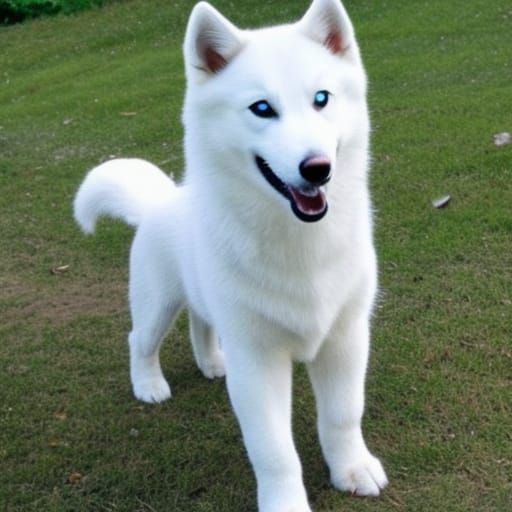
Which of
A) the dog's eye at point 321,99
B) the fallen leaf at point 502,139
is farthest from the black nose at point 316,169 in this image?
the fallen leaf at point 502,139

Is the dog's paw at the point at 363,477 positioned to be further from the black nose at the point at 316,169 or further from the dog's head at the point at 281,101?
the black nose at the point at 316,169

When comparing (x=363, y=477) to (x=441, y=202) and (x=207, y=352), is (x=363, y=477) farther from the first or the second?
(x=441, y=202)

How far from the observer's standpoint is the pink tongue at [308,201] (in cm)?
273

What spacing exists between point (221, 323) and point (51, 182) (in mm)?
5039

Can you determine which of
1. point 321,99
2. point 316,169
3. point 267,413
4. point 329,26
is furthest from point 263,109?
point 267,413

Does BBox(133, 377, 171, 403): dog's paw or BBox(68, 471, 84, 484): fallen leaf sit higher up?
BBox(68, 471, 84, 484): fallen leaf

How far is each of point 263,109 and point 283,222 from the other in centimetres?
41

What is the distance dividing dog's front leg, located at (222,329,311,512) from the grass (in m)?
0.25

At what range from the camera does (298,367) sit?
4293 millimetres

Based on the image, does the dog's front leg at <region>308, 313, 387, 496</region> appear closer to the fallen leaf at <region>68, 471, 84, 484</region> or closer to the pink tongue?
the pink tongue

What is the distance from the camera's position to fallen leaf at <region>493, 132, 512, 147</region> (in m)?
6.77

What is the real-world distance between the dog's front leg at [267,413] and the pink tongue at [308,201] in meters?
0.57

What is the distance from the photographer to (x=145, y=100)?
10484 mm

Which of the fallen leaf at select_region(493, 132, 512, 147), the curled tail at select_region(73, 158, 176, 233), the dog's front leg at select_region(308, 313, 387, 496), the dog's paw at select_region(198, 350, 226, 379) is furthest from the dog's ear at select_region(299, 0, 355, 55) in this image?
the fallen leaf at select_region(493, 132, 512, 147)
